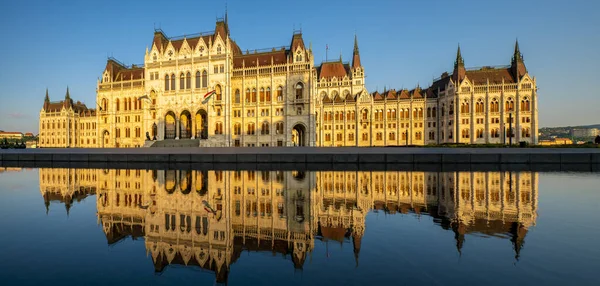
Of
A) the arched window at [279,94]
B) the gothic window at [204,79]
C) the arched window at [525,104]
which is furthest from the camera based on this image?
the arched window at [525,104]

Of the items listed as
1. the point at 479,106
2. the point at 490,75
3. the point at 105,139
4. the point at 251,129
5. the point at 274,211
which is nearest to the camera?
the point at 274,211

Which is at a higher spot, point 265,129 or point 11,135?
point 11,135

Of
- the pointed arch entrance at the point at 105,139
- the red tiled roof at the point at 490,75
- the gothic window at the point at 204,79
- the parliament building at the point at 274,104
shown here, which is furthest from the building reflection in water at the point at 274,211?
the pointed arch entrance at the point at 105,139

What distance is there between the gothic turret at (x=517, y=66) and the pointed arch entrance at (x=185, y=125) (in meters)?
72.0

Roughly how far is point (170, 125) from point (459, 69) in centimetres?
6640

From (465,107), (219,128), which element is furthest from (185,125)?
(465,107)

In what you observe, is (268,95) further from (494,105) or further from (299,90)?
(494,105)

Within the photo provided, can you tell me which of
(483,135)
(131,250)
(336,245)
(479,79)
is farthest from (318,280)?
(479,79)

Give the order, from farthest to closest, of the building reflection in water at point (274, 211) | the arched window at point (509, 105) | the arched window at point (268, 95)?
1. the arched window at point (509, 105)
2. the arched window at point (268, 95)
3. the building reflection in water at point (274, 211)

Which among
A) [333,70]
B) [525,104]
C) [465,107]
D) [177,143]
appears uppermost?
A: [333,70]

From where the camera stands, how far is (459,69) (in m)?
67.8

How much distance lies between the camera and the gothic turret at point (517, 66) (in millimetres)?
64438

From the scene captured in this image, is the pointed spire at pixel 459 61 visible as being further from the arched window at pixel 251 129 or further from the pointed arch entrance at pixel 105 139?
the pointed arch entrance at pixel 105 139

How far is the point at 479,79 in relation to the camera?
66750 millimetres
